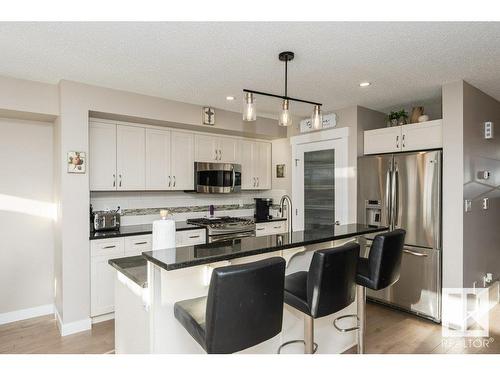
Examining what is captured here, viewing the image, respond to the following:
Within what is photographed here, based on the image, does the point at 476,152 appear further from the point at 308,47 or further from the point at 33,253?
the point at 33,253

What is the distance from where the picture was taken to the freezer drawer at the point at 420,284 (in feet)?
9.98

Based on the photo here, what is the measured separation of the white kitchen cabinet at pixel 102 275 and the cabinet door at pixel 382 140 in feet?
10.2

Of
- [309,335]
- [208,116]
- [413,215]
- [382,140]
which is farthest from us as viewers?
[208,116]

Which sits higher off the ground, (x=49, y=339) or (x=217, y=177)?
(x=217, y=177)

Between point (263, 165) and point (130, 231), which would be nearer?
point (130, 231)

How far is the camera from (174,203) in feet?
13.8

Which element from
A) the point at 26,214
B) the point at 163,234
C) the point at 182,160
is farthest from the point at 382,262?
the point at 26,214

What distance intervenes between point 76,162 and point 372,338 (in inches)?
127

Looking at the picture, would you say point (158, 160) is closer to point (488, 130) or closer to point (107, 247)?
point (107, 247)

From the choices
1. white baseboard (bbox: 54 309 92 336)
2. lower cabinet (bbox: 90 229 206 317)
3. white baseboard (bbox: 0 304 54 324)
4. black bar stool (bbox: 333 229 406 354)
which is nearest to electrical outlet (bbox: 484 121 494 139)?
black bar stool (bbox: 333 229 406 354)

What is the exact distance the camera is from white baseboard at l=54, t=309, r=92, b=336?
2.85 meters

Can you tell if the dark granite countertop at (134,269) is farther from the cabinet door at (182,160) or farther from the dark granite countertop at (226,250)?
the cabinet door at (182,160)

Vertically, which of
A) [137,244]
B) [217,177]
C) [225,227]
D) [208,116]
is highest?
[208,116]

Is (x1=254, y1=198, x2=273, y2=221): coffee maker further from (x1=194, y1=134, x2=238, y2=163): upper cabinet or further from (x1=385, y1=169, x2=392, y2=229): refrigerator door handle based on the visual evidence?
(x1=385, y1=169, x2=392, y2=229): refrigerator door handle
